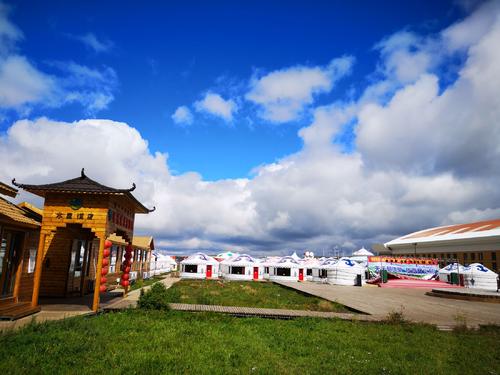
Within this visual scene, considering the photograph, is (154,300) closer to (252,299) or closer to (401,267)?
(252,299)

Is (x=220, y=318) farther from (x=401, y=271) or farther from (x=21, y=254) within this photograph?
(x=401, y=271)

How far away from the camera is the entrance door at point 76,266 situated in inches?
723

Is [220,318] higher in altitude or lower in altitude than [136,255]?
lower

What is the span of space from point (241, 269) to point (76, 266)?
33.8 meters

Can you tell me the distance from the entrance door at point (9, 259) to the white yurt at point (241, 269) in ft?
122

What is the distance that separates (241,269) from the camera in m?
50.9

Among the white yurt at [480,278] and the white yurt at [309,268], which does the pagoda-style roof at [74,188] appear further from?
the white yurt at [480,278]

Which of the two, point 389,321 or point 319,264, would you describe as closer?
point 389,321

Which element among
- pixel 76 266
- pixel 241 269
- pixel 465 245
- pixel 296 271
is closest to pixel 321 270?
pixel 296 271

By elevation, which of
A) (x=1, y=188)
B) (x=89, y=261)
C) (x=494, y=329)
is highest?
(x=1, y=188)

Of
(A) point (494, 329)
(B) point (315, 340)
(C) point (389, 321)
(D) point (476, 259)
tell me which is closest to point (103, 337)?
(B) point (315, 340)

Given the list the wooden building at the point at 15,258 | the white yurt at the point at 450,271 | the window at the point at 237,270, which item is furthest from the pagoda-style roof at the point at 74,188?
the white yurt at the point at 450,271

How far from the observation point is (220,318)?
13.3 metres

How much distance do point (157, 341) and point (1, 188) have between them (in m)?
9.13
